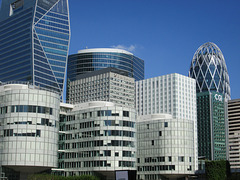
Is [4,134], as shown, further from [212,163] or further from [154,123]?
[212,163]

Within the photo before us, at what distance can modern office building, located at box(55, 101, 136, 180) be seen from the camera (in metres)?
140

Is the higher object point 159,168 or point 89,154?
point 89,154

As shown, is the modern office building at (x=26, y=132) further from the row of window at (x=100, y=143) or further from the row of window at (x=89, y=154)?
the row of window at (x=100, y=143)

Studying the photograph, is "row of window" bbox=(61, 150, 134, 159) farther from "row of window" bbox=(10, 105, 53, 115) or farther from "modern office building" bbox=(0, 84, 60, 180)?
"row of window" bbox=(10, 105, 53, 115)

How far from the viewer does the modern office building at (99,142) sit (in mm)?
140250

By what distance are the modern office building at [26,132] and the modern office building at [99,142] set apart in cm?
1805

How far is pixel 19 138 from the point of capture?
12112cm

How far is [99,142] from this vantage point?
142 m

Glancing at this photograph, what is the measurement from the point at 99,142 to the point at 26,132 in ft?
94.3

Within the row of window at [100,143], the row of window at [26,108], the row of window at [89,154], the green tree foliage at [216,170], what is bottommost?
the green tree foliage at [216,170]

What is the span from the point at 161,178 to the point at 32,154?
193 feet

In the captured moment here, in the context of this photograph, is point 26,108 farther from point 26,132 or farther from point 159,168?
point 159,168

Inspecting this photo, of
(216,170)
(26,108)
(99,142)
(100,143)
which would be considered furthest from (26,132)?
(216,170)

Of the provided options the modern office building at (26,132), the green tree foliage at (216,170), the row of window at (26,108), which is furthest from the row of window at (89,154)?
the green tree foliage at (216,170)
